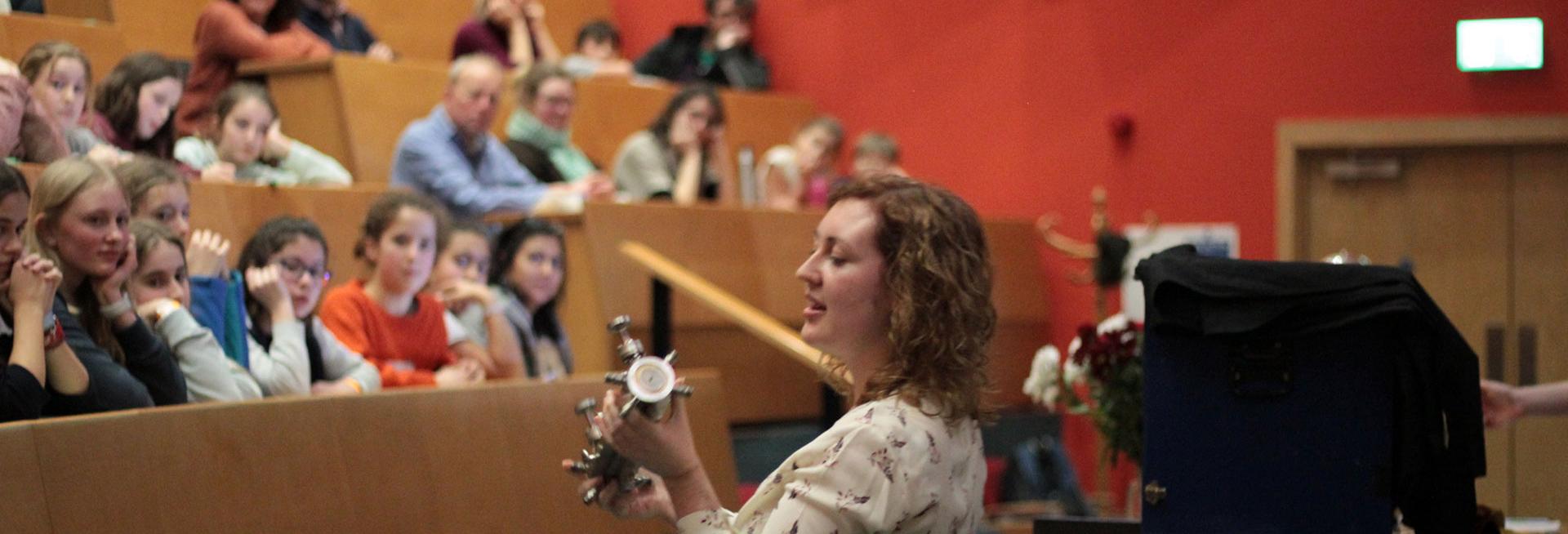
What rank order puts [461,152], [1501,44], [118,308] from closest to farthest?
[118,308], [461,152], [1501,44]

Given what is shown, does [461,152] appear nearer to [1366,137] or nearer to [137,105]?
[137,105]

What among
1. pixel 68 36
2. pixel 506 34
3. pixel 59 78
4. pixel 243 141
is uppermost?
pixel 506 34

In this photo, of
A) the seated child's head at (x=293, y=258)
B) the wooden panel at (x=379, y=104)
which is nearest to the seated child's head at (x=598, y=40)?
the wooden panel at (x=379, y=104)

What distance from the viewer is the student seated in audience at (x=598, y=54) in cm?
610

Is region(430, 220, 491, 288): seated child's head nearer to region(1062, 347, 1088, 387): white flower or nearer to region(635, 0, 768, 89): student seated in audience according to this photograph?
region(1062, 347, 1088, 387): white flower

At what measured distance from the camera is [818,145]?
5621mm

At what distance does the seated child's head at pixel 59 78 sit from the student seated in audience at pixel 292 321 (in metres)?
0.42

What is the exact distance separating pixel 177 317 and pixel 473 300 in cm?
110

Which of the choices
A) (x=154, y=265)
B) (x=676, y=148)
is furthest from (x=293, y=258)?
(x=676, y=148)

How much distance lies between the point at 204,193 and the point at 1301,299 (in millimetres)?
2040

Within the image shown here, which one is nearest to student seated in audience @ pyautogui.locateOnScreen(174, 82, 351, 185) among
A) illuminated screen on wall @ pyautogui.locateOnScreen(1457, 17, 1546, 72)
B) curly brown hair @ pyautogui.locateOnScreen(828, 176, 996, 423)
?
curly brown hair @ pyautogui.locateOnScreen(828, 176, 996, 423)

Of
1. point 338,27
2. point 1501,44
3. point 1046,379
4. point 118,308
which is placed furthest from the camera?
point 338,27

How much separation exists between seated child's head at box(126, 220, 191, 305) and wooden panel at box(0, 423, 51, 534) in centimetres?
68

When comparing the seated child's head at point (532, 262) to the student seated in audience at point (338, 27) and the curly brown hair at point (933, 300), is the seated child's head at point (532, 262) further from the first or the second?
the curly brown hair at point (933, 300)
